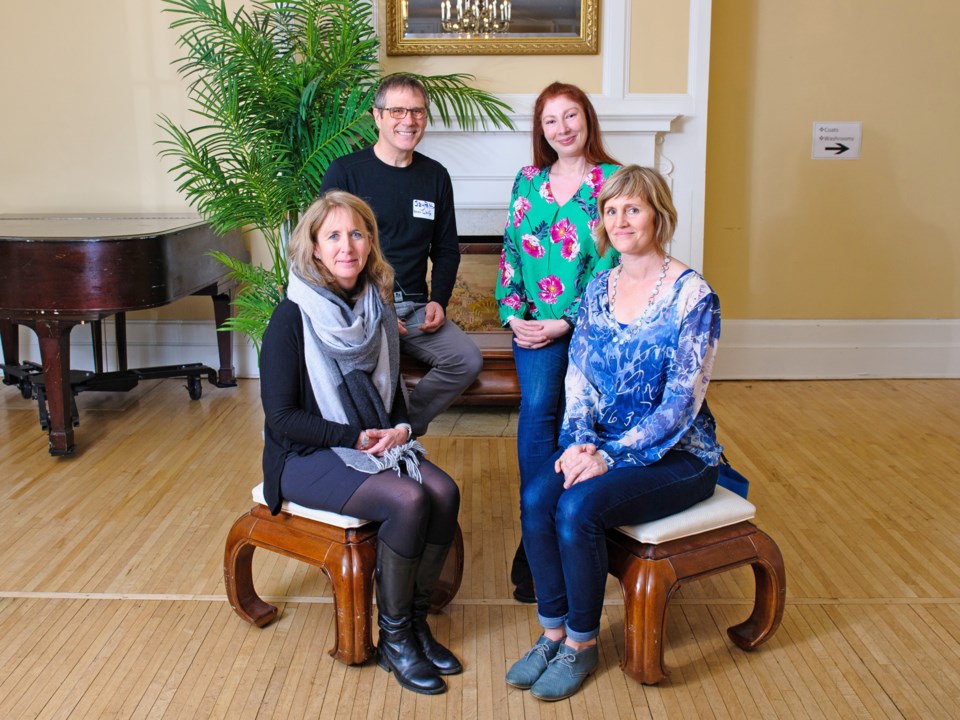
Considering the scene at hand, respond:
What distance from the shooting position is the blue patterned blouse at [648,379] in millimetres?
2414

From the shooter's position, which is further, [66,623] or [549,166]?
[549,166]

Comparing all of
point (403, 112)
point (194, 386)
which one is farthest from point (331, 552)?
point (194, 386)

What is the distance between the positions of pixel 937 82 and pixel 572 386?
3720 millimetres

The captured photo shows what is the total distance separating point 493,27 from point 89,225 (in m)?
2.10

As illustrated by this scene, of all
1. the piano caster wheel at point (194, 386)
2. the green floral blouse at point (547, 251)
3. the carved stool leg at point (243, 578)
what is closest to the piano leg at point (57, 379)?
the piano caster wheel at point (194, 386)

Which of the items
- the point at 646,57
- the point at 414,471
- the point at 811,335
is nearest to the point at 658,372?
the point at 414,471

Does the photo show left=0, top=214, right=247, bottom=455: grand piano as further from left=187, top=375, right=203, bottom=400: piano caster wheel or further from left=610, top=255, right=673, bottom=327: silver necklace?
left=610, top=255, right=673, bottom=327: silver necklace

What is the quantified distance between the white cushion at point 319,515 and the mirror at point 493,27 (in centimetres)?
292

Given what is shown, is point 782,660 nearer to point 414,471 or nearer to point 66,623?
point 414,471

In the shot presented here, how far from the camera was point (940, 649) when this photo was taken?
258 centimetres

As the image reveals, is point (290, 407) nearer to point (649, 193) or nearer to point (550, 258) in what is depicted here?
point (550, 258)

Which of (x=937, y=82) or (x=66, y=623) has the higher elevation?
(x=937, y=82)

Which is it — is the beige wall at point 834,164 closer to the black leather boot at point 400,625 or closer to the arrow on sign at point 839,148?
the arrow on sign at point 839,148

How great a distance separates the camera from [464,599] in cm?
290
